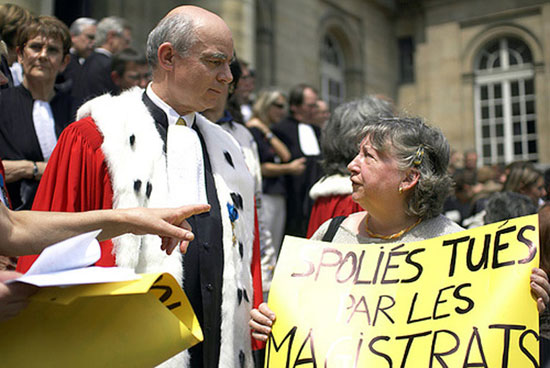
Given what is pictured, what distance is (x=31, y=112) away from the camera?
3.39 meters

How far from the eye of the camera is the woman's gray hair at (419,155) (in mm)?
2395

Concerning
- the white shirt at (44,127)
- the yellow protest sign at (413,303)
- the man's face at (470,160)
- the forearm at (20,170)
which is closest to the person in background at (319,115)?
the white shirt at (44,127)

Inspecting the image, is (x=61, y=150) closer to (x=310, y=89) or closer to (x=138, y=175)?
(x=138, y=175)

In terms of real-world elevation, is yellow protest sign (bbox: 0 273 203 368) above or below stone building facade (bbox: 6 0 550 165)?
below

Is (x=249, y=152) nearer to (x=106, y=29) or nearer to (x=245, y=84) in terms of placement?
(x=245, y=84)

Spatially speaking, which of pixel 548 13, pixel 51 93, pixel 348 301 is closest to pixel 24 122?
pixel 51 93

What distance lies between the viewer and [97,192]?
2.27m

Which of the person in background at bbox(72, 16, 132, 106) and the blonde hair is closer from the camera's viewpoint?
the person in background at bbox(72, 16, 132, 106)

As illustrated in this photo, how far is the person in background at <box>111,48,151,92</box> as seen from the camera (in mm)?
4605

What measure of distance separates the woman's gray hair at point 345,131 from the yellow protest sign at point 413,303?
1015mm

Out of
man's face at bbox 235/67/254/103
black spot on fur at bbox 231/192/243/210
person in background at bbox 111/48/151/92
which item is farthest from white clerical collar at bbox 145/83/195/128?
man's face at bbox 235/67/254/103

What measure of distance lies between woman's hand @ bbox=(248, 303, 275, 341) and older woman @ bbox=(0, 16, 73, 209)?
1.65 m

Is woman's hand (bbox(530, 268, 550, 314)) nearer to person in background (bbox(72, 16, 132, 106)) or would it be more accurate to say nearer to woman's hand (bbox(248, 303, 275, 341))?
woman's hand (bbox(248, 303, 275, 341))

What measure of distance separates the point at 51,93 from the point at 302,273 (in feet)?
7.02
